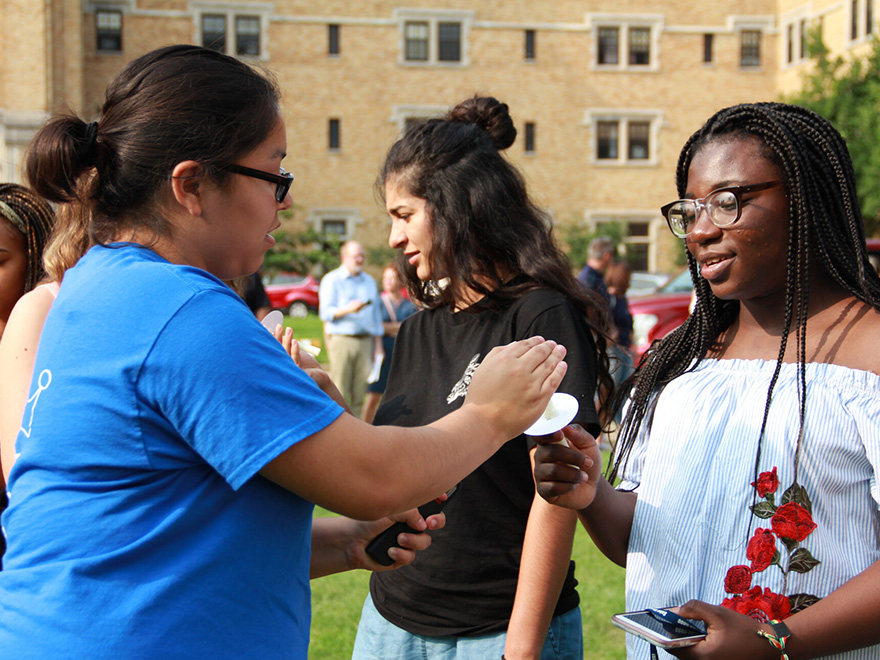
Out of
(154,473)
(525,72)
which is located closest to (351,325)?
(154,473)

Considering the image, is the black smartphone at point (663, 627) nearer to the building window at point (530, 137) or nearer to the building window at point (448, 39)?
the building window at point (530, 137)

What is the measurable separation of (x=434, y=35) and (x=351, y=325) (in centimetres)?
2403

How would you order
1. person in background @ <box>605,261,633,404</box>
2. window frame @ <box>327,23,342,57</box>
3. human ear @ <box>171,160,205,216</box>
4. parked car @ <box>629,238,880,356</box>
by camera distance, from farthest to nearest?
window frame @ <box>327,23,342,57</box>
parked car @ <box>629,238,880,356</box>
person in background @ <box>605,261,633,404</box>
human ear @ <box>171,160,205,216</box>

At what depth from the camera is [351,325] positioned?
9781mm

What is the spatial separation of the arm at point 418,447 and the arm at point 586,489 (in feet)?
0.91

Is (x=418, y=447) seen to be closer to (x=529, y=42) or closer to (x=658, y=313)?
(x=658, y=313)

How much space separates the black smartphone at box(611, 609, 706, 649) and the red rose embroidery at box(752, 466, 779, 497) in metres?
0.32

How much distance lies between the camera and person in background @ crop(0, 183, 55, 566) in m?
2.84

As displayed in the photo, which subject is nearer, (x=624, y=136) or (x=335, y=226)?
(x=335, y=226)

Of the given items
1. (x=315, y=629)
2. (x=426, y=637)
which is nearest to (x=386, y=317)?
(x=315, y=629)

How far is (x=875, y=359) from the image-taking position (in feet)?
5.69

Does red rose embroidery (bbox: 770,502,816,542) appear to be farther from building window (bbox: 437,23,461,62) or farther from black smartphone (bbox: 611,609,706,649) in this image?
building window (bbox: 437,23,461,62)

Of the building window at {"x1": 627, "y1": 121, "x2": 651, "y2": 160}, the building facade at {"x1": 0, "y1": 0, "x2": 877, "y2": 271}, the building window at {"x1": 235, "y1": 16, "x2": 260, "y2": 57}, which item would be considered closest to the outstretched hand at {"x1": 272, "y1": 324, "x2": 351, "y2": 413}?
the building facade at {"x1": 0, "y1": 0, "x2": 877, "y2": 271}

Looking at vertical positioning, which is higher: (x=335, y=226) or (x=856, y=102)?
(x=856, y=102)
